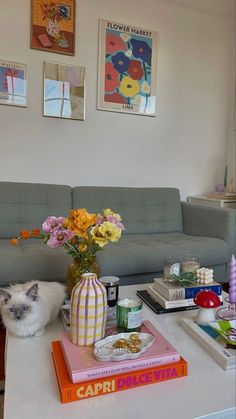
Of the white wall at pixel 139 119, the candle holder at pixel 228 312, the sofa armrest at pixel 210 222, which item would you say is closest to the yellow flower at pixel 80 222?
the candle holder at pixel 228 312

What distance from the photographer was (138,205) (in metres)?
2.34

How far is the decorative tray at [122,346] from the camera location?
0.71 m

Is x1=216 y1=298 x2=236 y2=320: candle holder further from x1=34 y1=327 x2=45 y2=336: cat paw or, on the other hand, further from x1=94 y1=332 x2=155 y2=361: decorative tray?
x1=34 y1=327 x2=45 y2=336: cat paw

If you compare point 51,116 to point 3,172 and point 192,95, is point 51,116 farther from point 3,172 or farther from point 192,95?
point 192,95

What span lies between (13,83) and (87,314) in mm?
2003

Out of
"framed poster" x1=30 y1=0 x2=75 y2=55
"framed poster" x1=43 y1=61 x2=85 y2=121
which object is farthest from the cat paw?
"framed poster" x1=30 y1=0 x2=75 y2=55

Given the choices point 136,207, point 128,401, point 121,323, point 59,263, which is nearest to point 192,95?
point 136,207

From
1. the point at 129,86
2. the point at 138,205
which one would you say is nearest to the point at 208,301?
the point at 138,205

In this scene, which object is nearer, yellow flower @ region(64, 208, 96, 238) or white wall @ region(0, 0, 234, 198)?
yellow flower @ region(64, 208, 96, 238)

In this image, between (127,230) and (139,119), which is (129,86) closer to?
(139,119)

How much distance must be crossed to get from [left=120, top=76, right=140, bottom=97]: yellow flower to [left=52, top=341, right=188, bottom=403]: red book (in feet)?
7.40

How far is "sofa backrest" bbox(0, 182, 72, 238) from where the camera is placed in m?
1.99

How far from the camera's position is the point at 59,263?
4.97 feet

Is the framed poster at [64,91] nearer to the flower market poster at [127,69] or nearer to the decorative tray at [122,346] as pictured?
the flower market poster at [127,69]
